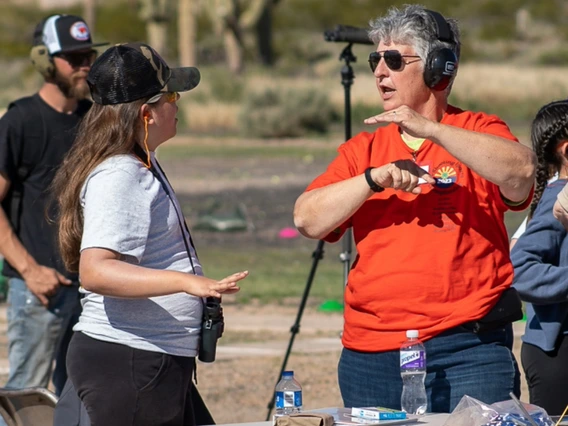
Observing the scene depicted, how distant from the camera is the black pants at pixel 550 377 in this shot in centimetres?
474

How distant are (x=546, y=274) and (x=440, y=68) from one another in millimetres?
1030

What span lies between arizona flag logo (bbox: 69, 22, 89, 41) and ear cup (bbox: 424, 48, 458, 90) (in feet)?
8.38

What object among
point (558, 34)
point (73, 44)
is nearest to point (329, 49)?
point (558, 34)

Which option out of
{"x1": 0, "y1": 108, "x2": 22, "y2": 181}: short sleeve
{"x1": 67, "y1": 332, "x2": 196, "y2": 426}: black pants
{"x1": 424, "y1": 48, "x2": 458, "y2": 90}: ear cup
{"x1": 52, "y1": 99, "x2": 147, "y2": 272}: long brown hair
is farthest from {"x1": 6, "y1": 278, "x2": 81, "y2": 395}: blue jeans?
{"x1": 424, "y1": 48, "x2": 458, "y2": 90}: ear cup

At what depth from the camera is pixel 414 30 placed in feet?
13.6

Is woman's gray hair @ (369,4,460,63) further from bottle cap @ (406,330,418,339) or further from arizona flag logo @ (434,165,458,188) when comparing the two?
bottle cap @ (406,330,418,339)

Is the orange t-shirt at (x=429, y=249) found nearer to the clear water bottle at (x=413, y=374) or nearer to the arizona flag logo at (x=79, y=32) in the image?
the clear water bottle at (x=413, y=374)

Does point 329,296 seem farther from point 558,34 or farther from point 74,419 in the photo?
point 558,34

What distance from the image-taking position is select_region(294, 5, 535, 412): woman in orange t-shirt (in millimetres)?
4070

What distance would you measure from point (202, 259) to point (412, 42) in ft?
34.5

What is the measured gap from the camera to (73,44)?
6082 millimetres

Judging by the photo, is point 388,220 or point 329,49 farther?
point 329,49

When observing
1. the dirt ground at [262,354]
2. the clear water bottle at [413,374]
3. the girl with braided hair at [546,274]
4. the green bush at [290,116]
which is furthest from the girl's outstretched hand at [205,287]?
the green bush at [290,116]

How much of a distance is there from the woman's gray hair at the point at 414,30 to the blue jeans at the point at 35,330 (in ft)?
8.08
